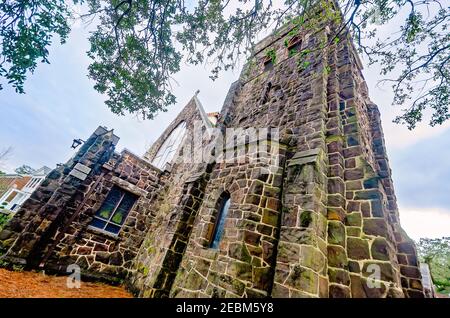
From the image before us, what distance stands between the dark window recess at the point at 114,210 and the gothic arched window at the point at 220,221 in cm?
486

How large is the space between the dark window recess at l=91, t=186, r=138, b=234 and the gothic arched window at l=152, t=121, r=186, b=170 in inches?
130

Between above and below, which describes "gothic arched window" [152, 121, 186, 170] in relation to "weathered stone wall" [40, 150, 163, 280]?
above

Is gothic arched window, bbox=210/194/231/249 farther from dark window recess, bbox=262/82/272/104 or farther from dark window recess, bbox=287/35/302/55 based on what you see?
dark window recess, bbox=287/35/302/55

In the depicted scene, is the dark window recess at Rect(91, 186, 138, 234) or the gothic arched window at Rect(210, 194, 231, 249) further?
the dark window recess at Rect(91, 186, 138, 234)

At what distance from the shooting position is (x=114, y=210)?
780cm

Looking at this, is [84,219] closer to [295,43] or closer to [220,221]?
[220,221]

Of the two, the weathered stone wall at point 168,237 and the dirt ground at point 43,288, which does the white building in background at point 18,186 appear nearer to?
the dirt ground at point 43,288

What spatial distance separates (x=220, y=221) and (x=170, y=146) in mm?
8219

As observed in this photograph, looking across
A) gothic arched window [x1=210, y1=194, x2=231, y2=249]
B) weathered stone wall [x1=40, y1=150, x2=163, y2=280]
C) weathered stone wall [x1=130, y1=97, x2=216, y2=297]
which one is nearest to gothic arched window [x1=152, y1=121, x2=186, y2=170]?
weathered stone wall [x1=40, y1=150, x2=163, y2=280]

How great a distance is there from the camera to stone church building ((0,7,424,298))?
3.33 m

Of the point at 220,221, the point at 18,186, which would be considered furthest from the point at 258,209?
the point at 18,186

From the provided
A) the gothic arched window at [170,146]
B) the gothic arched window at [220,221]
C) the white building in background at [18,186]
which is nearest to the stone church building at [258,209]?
the gothic arched window at [220,221]

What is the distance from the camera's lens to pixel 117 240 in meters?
7.52

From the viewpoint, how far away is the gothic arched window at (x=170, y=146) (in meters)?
11.5
